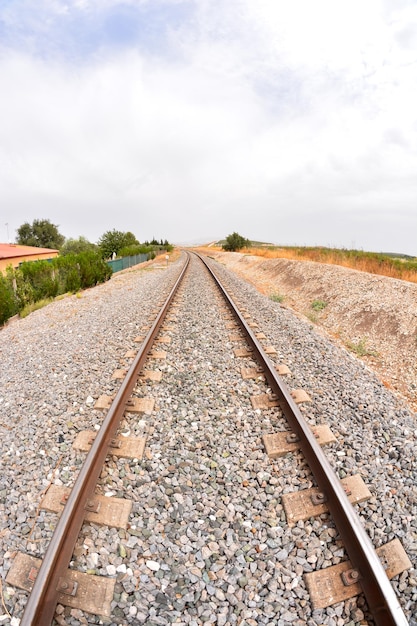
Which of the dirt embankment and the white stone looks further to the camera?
the dirt embankment

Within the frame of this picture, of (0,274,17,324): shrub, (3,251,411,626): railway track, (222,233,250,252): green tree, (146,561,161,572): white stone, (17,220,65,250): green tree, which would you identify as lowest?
(146,561,161,572): white stone

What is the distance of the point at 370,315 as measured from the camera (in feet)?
29.1

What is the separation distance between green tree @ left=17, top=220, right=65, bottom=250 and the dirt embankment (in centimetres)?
7519

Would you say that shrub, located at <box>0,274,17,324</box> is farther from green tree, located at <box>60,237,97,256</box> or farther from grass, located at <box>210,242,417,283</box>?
green tree, located at <box>60,237,97,256</box>

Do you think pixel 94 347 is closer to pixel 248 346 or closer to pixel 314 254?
pixel 248 346

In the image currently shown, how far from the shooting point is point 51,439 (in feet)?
11.3

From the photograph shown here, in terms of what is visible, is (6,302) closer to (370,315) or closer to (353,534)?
(370,315)

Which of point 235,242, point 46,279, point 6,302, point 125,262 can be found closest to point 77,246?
point 235,242

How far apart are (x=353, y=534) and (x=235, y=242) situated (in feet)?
158

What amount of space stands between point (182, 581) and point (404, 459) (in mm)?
2298

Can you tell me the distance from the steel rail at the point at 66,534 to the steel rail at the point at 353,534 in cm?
189

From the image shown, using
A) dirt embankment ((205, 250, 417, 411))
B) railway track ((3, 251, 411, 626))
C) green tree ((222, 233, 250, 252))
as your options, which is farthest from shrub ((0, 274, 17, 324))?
green tree ((222, 233, 250, 252))

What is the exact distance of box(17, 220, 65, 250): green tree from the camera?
Result: 75.4 m

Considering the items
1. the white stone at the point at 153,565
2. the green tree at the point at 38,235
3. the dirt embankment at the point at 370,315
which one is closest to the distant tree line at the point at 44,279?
the dirt embankment at the point at 370,315
